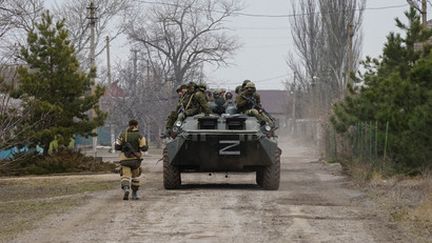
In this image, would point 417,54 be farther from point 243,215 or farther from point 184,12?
point 184,12

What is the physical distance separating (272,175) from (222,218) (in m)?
6.72

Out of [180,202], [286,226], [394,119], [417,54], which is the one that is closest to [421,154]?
[394,119]

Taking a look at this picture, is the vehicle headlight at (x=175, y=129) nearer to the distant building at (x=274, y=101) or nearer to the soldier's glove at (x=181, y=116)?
the soldier's glove at (x=181, y=116)

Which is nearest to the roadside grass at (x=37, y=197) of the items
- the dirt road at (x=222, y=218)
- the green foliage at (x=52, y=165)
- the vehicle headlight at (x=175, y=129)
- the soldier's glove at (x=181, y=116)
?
the dirt road at (x=222, y=218)

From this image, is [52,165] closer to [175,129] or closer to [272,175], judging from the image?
[175,129]

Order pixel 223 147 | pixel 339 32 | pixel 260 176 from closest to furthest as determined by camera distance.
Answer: pixel 223 147 < pixel 260 176 < pixel 339 32

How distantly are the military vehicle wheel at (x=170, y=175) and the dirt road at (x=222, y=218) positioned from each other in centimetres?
31

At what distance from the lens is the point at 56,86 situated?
3178cm

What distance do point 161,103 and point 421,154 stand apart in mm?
47656

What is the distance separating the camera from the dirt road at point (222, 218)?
1286cm

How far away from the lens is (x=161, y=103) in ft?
229

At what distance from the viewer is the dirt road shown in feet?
42.2

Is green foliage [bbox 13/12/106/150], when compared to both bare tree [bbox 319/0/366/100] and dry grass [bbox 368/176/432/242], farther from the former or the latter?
bare tree [bbox 319/0/366/100]

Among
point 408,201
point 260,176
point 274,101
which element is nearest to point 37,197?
point 260,176
